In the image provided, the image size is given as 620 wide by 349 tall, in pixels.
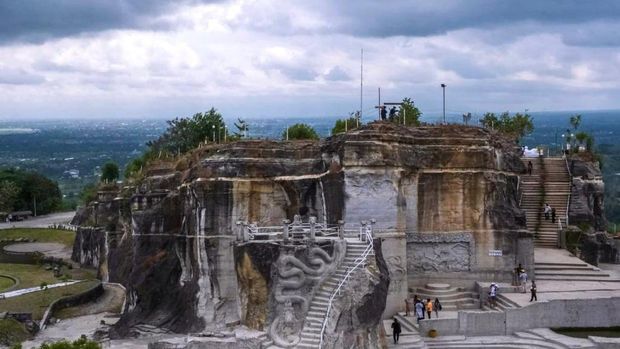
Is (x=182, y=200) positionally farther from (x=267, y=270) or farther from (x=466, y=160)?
(x=466, y=160)

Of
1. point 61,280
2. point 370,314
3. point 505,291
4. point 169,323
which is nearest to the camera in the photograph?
point 370,314

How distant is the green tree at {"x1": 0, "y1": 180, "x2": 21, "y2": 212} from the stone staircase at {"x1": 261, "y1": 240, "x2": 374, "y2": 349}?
242 ft

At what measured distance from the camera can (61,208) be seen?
10912cm

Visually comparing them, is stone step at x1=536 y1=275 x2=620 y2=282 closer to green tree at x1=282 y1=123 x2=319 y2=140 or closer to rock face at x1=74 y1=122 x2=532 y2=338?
rock face at x1=74 y1=122 x2=532 y2=338

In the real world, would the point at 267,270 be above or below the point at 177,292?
above

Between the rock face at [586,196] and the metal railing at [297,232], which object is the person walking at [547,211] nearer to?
the rock face at [586,196]

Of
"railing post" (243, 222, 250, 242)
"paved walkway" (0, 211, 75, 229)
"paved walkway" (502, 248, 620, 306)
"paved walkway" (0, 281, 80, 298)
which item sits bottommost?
"paved walkway" (0, 211, 75, 229)

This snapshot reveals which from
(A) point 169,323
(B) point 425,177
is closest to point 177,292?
(A) point 169,323

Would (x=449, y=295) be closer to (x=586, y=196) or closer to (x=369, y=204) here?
(x=369, y=204)

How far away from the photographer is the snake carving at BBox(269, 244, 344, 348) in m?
26.8

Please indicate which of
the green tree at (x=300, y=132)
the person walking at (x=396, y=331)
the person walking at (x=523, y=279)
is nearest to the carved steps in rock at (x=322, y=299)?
the person walking at (x=396, y=331)

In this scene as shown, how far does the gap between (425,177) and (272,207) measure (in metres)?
7.12

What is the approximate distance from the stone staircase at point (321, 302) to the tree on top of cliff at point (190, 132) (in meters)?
36.4

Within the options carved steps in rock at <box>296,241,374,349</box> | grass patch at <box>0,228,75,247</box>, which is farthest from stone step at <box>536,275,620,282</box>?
grass patch at <box>0,228,75,247</box>
